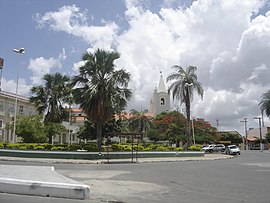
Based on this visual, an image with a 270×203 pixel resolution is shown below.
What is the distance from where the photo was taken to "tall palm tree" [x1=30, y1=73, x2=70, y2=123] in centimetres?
4044

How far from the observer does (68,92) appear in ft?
133

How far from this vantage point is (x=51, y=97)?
134ft

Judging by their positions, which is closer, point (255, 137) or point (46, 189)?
point (46, 189)

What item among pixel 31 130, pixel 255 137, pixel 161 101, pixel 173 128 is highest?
pixel 161 101

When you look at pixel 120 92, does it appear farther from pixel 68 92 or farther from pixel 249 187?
pixel 249 187

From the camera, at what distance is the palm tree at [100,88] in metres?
30.0

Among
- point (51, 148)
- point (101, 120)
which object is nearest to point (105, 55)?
point (101, 120)

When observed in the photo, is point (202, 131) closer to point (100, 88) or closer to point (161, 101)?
point (100, 88)

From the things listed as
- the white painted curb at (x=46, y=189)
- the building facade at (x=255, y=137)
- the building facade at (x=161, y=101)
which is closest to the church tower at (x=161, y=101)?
the building facade at (x=161, y=101)

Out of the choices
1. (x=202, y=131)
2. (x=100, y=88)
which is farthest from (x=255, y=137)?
(x=100, y=88)

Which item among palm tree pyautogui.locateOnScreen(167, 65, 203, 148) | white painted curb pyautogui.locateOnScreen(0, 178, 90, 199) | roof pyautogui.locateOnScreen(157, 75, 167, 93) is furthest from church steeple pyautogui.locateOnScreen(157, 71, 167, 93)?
white painted curb pyautogui.locateOnScreen(0, 178, 90, 199)

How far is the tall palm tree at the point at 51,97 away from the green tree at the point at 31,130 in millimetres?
2091

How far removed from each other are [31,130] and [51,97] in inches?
200

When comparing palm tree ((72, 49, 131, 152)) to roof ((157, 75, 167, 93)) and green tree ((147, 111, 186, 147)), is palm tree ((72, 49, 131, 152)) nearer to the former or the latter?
green tree ((147, 111, 186, 147))
